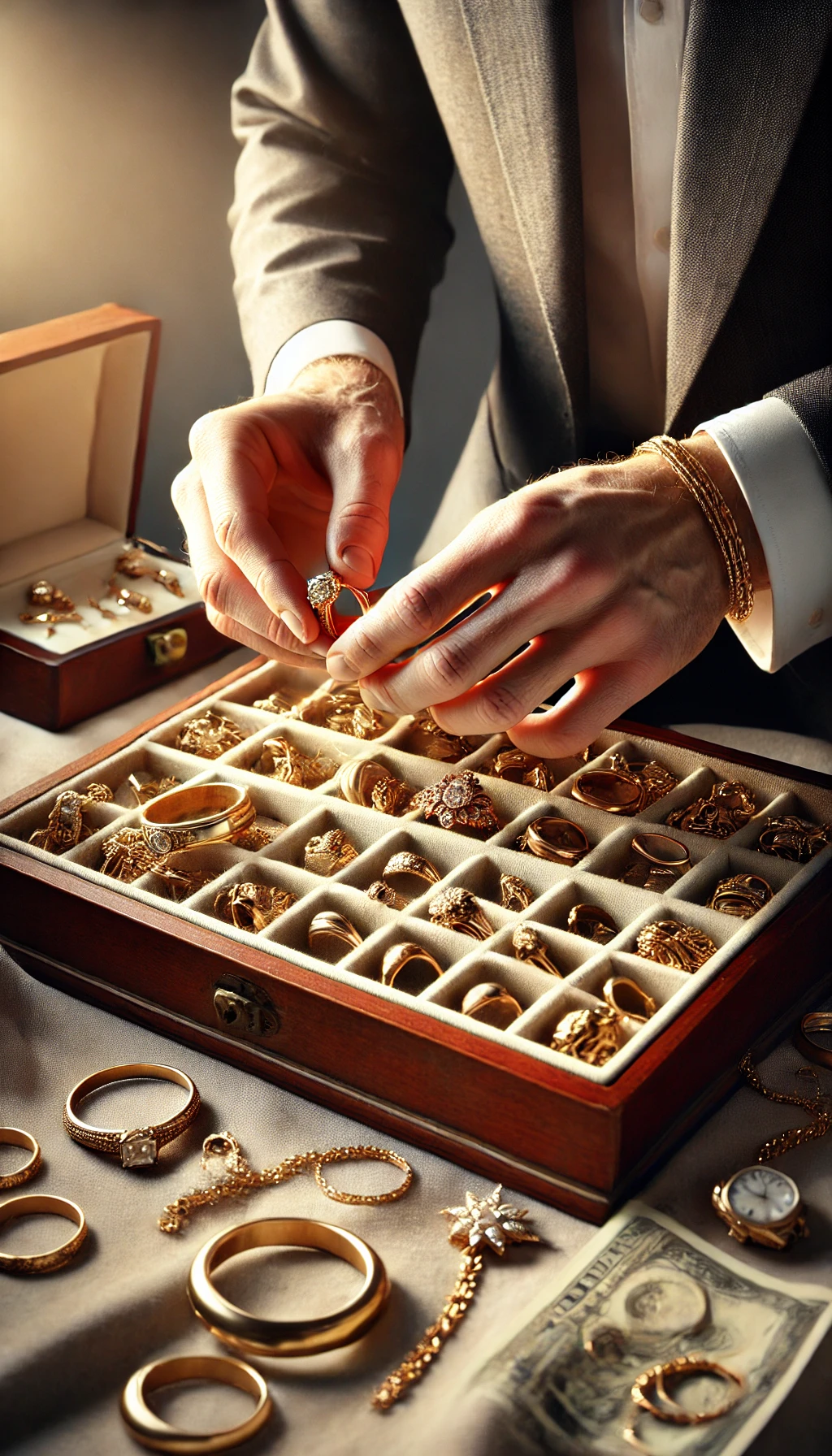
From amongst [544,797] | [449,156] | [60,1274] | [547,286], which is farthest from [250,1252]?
[449,156]

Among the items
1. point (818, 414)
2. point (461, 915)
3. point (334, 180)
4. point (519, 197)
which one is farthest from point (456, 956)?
point (334, 180)

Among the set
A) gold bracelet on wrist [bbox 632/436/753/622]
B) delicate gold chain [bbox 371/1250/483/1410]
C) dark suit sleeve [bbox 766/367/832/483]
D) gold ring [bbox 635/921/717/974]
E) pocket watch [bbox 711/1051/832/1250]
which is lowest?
delicate gold chain [bbox 371/1250/483/1410]

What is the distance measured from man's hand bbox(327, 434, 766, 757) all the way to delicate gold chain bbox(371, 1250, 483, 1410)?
1.91 feet

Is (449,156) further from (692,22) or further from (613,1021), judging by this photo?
(613,1021)

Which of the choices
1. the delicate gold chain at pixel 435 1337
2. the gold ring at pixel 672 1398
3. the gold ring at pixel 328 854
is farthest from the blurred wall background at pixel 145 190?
the gold ring at pixel 672 1398

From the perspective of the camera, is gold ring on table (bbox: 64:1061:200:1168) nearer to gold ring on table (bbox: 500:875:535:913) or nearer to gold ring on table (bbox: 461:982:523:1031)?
gold ring on table (bbox: 461:982:523:1031)

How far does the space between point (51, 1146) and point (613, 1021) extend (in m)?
0.57

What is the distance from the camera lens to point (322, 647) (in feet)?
4.97

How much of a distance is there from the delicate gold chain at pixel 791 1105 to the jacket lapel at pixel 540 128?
115 cm

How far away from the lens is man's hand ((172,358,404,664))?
151 cm

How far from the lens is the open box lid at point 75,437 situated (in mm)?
2311

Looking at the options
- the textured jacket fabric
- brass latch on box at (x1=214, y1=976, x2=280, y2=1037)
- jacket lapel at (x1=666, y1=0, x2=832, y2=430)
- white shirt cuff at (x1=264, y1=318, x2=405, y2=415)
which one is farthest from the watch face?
white shirt cuff at (x1=264, y1=318, x2=405, y2=415)

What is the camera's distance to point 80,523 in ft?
8.19

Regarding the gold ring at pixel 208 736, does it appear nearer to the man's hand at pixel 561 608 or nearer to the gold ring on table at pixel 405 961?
the man's hand at pixel 561 608
